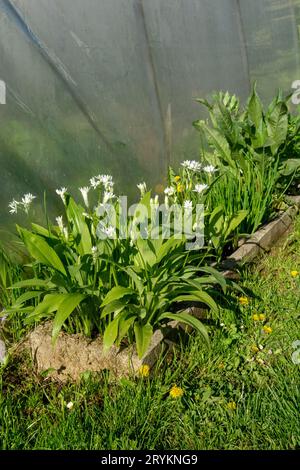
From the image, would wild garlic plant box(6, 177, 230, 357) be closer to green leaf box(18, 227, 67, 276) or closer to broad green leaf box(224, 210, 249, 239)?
green leaf box(18, 227, 67, 276)

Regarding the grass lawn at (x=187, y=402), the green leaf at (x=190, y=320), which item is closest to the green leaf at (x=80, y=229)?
the green leaf at (x=190, y=320)

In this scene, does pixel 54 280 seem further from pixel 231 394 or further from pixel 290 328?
pixel 290 328

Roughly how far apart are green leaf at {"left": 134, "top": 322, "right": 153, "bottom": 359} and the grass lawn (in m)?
0.12

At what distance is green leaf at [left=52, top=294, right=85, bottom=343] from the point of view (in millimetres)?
1997

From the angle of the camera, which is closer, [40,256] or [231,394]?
[231,394]

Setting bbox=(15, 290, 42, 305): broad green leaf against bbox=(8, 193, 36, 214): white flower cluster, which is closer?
bbox=(15, 290, 42, 305): broad green leaf

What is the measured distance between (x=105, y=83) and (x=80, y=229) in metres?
1.22

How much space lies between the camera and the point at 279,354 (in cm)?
228

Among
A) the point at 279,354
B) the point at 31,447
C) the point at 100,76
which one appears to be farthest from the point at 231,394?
the point at 100,76

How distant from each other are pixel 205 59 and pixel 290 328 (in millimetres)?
2488

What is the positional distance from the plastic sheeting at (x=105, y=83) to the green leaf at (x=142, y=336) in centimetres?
97

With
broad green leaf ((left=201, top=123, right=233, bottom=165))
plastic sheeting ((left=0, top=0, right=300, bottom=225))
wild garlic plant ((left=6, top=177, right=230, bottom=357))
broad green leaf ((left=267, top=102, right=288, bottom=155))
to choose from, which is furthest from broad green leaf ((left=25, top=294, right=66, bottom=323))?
broad green leaf ((left=267, top=102, right=288, bottom=155))

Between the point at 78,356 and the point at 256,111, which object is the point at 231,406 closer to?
the point at 78,356

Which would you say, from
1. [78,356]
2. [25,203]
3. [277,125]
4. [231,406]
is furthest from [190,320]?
[277,125]
